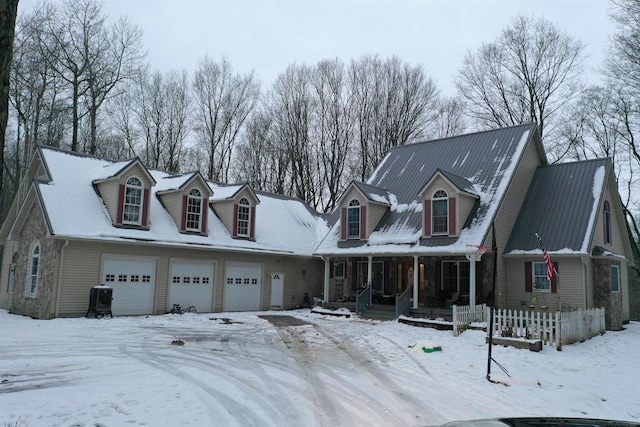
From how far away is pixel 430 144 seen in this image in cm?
2519

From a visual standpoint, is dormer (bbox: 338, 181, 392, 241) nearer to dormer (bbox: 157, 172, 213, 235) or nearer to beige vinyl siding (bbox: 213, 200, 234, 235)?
beige vinyl siding (bbox: 213, 200, 234, 235)

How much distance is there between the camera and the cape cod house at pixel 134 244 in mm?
17516

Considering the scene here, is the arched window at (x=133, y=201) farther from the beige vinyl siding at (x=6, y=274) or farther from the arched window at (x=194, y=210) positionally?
the beige vinyl siding at (x=6, y=274)

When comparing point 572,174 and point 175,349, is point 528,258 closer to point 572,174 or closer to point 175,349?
point 572,174

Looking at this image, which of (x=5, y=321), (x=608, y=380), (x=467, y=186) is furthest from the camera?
(x=467, y=186)

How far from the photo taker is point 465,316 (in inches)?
639

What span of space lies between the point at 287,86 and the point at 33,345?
31.5m

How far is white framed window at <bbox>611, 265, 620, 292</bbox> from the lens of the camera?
18962mm

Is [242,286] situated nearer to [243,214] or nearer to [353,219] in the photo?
[243,214]

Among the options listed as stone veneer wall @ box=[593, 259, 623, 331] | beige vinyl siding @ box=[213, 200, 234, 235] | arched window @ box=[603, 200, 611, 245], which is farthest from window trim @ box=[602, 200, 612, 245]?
beige vinyl siding @ box=[213, 200, 234, 235]

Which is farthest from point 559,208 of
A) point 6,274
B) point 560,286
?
point 6,274

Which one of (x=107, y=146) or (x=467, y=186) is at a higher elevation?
(x=107, y=146)

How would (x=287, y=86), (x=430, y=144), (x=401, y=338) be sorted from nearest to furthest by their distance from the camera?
(x=401, y=338) → (x=430, y=144) → (x=287, y=86)

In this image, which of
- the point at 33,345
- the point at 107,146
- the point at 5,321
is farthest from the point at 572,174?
the point at 107,146
